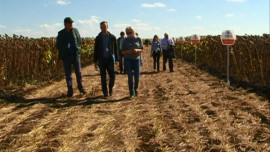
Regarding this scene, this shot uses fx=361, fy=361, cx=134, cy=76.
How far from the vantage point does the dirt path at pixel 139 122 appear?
17.1 feet

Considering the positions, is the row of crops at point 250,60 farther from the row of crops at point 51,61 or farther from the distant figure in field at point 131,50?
the distant figure in field at point 131,50

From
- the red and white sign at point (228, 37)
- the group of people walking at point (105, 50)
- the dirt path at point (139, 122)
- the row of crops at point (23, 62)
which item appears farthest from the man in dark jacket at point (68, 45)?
the red and white sign at point (228, 37)

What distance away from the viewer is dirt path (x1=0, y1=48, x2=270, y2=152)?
17.1ft

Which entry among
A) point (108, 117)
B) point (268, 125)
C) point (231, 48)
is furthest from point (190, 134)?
point (231, 48)

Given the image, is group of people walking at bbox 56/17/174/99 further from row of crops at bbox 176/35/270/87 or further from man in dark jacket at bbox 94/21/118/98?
row of crops at bbox 176/35/270/87

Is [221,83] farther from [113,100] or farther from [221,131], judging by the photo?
[221,131]

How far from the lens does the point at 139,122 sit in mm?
6594

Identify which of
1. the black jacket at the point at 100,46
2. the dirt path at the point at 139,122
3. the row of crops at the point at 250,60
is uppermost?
the black jacket at the point at 100,46

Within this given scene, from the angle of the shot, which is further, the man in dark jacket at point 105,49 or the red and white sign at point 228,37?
the red and white sign at point 228,37

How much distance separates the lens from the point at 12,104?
342 inches

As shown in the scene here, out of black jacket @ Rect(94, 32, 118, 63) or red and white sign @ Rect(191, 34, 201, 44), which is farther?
red and white sign @ Rect(191, 34, 201, 44)

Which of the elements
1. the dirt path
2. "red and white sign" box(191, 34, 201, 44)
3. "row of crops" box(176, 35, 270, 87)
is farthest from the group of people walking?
"red and white sign" box(191, 34, 201, 44)

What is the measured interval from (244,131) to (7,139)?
3.75m

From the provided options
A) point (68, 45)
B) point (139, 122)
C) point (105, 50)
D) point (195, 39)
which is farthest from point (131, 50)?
point (195, 39)
